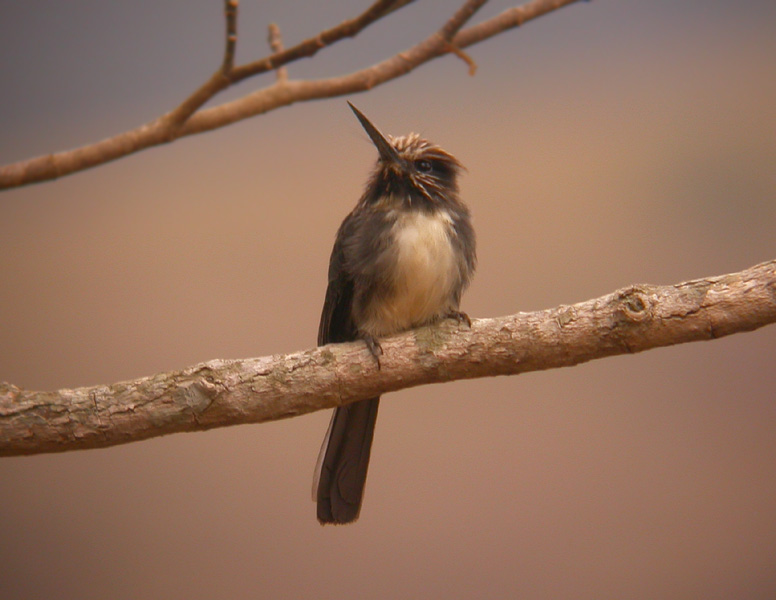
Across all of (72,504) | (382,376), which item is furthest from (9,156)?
(382,376)

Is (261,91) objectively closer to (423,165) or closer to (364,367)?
(423,165)

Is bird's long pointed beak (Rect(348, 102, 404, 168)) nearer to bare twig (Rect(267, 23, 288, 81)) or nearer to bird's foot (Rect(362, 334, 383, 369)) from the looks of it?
bare twig (Rect(267, 23, 288, 81))

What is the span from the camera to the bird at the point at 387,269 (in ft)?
8.14

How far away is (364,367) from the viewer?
7.54ft

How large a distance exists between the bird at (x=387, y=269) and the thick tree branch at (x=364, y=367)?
162 mm

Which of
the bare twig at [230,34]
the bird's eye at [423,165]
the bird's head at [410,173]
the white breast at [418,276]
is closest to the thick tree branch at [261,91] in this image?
the bare twig at [230,34]

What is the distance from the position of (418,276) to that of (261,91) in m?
1.09

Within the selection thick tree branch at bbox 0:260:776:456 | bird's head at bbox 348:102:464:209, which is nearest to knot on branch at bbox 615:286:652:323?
thick tree branch at bbox 0:260:776:456

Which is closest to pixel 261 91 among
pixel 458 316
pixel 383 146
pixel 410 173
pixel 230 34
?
pixel 230 34

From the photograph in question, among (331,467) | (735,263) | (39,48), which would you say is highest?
(39,48)

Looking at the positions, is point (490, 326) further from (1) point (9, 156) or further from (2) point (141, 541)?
(1) point (9, 156)

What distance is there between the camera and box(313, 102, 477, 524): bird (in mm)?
2480

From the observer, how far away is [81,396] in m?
2.16

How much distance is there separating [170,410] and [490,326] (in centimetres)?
96
